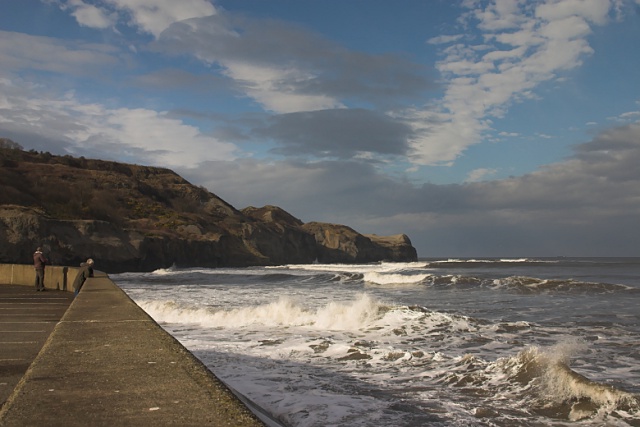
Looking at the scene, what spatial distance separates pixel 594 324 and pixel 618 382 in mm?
7107

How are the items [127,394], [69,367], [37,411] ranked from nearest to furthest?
[37,411] → [127,394] → [69,367]

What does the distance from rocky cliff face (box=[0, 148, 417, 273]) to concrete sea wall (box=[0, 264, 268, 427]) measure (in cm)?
5129

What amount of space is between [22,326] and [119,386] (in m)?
6.80

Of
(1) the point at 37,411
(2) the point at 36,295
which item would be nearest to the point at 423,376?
(1) the point at 37,411

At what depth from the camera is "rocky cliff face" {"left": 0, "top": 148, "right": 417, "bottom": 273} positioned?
5384 centimetres

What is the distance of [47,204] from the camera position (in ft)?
231

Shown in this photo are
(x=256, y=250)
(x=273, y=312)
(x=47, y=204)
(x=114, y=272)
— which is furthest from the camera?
(x=256, y=250)

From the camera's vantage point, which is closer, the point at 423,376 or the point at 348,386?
the point at 348,386

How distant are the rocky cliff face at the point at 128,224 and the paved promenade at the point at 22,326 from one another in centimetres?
4065

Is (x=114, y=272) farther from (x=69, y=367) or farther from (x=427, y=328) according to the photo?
(x=69, y=367)

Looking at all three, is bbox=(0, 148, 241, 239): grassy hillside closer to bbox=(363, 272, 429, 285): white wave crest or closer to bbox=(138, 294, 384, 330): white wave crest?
bbox=(363, 272, 429, 285): white wave crest

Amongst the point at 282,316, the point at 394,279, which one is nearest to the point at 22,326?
the point at 282,316

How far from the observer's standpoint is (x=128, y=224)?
79125 mm

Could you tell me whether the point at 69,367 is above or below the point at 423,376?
above
